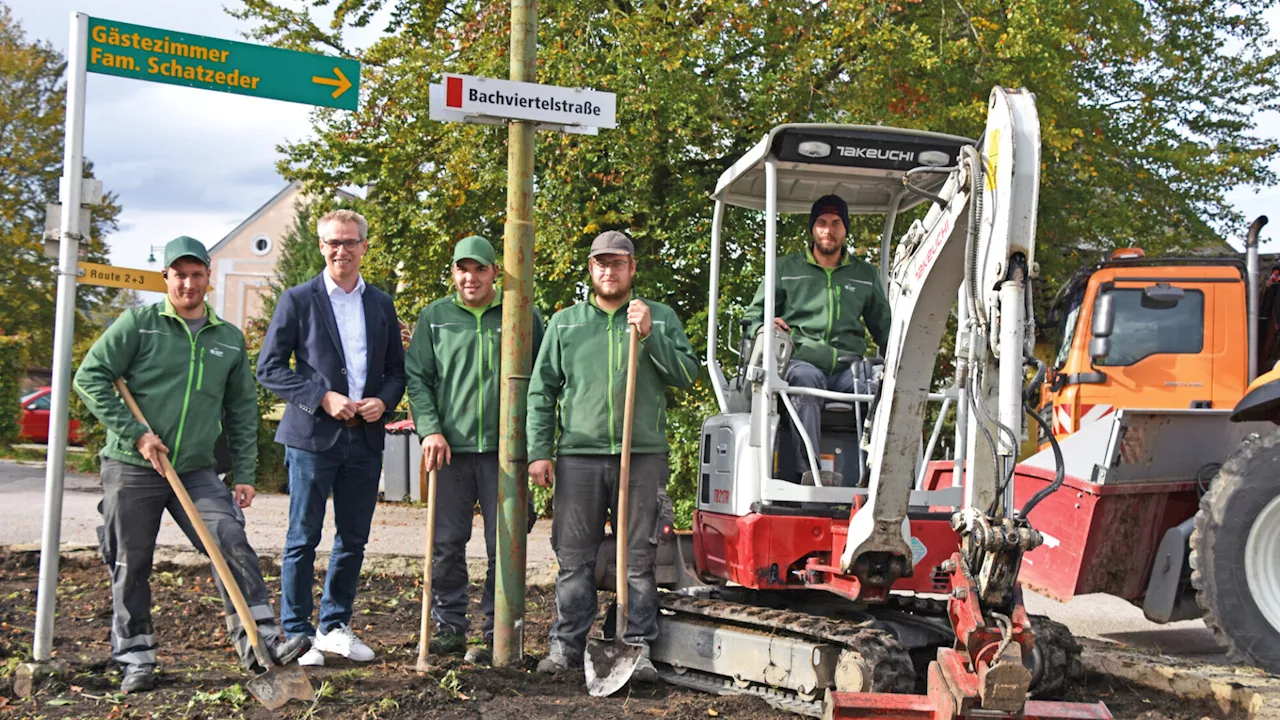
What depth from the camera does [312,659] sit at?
5938 mm

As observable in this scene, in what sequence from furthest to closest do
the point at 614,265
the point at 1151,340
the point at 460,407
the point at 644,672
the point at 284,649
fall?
the point at 1151,340
the point at 460,407
the point at 614,265
the point at 644,672
the point at 284,649

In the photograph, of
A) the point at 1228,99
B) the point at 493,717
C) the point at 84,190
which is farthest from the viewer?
the point at 1228,99

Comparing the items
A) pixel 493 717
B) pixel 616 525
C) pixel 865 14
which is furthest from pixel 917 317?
pixel 865 14

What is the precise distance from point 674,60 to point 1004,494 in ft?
26.4

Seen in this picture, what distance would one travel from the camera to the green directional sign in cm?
577

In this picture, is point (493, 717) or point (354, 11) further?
point (354, 11)

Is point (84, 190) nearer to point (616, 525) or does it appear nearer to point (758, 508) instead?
point (616, 525)

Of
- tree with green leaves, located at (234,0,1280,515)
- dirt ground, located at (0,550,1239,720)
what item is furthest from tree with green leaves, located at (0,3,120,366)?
dirt ground, located at (0,550,1239,720)

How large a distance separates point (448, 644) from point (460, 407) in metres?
1.22

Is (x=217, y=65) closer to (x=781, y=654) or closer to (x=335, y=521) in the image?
(x=335, y=521)

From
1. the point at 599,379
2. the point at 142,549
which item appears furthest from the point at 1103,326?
the point at 142,549

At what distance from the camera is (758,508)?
19.8ft

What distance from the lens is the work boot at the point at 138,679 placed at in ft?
17.9

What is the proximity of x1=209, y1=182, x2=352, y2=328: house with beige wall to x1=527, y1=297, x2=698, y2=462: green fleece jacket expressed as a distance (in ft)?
137
